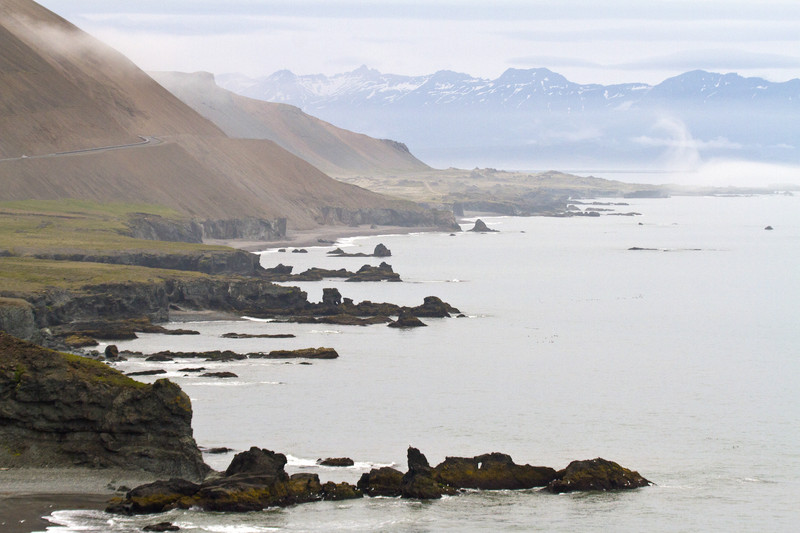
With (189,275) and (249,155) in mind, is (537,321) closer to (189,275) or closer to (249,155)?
(189,275)

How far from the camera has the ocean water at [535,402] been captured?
37.0 metres

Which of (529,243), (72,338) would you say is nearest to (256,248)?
(529,243)

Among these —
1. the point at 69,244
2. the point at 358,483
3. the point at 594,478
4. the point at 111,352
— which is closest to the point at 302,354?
the point at 111,352

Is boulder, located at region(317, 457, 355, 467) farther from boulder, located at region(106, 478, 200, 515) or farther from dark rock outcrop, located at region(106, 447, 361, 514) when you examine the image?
boulder, located at region(106, 478, 200, 515)

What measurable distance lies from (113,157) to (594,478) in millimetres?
125047

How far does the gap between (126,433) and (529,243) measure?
435ft

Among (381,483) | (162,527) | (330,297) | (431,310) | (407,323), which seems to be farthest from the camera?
(330,297)

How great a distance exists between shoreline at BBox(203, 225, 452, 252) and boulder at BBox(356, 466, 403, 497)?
324 feet

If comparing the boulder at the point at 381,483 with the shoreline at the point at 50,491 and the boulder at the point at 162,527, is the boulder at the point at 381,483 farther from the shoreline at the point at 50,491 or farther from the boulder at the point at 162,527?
the boulder at the point at 162,527

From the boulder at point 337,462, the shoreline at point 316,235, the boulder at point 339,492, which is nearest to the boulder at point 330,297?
the boulder at point 337,462

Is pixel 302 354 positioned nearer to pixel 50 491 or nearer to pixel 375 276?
pixel 50 491

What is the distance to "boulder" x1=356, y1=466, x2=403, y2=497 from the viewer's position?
1495 inches

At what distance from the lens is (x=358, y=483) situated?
38.5m

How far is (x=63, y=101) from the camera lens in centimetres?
17050
